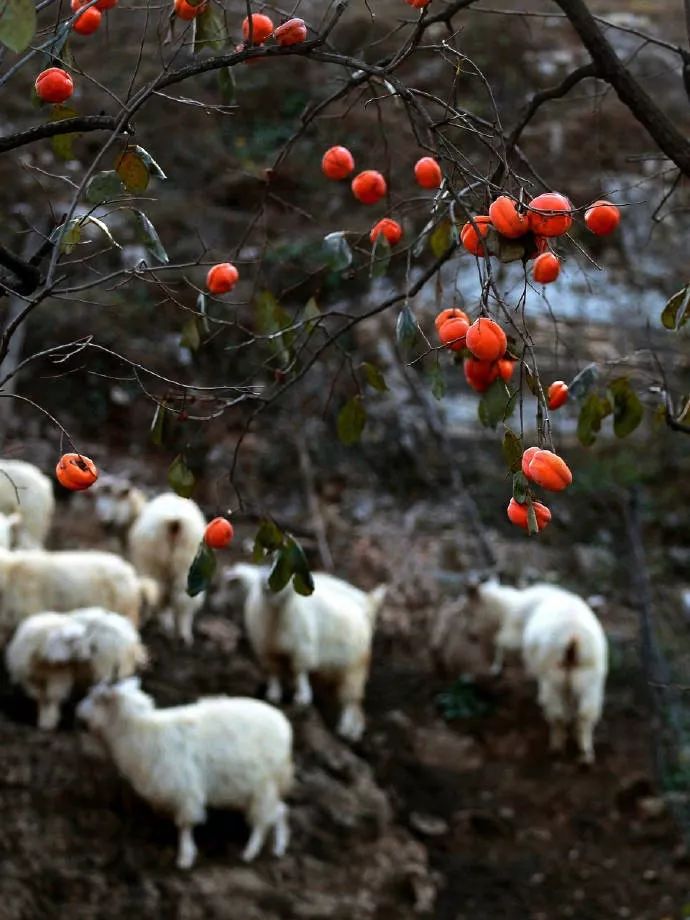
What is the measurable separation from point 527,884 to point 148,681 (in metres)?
2.93

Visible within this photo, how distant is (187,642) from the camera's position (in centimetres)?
851

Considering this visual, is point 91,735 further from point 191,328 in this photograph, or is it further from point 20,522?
point 191,328

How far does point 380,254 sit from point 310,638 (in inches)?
206

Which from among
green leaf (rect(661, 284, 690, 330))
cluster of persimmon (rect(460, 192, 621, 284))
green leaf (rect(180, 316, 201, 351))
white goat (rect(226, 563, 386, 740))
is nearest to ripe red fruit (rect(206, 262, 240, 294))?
green leaf (rect(180, 316, 201, 351))

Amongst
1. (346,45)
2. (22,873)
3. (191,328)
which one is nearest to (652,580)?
(22,873)

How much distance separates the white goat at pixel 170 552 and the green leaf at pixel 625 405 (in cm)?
516

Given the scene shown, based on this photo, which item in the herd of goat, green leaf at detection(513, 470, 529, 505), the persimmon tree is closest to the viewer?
green leaf at detection(513, 470, 529, 505)

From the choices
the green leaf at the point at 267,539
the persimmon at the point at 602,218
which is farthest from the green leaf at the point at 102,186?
the persimmon at the point at 602,218

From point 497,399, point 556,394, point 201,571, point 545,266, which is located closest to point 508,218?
point 545,266

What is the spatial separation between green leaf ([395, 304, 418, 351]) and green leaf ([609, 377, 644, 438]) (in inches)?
38.3

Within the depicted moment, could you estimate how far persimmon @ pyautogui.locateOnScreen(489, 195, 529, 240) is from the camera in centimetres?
218

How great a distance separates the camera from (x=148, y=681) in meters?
7.86

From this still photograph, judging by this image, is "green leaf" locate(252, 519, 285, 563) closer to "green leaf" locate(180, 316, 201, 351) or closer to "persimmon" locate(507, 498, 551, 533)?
"green leaf" locate(180, 316, 201, 351)

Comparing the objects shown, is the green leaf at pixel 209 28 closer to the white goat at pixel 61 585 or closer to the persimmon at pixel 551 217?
the persimmon at pixel 551 217
